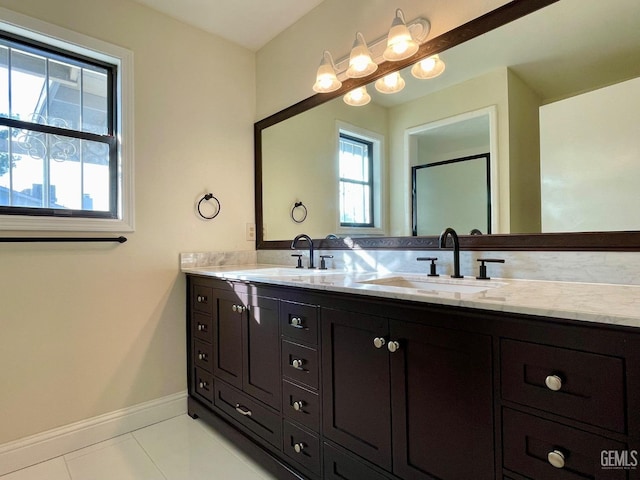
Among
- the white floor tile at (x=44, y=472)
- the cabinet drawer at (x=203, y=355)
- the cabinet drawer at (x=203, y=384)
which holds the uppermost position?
the cabinet drawer at (x=203, y=355)

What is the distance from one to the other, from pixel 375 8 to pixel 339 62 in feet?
1.06

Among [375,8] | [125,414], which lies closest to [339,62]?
[375,8]

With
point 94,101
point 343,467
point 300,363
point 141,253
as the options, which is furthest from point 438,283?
point 94,101

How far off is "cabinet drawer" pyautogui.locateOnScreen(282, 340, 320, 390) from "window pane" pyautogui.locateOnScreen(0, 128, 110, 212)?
144cm

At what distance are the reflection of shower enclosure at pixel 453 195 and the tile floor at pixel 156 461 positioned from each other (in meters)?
1.43

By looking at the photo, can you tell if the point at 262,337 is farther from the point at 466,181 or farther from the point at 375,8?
the point at 375,8

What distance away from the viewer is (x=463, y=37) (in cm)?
154

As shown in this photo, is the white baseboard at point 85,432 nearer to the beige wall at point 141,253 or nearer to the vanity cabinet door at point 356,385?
the beige wall at point 141,253

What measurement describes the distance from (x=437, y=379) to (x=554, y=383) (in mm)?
308

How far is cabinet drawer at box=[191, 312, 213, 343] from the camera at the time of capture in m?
2.12

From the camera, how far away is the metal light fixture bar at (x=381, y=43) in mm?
1662

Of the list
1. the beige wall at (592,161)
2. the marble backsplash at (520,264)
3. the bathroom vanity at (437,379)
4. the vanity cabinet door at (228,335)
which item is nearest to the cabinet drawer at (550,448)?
the bathroom vanity at (437,379)

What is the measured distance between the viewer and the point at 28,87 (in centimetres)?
189

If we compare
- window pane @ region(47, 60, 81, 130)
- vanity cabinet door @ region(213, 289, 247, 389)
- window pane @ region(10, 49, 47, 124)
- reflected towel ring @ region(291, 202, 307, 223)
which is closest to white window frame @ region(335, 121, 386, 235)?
reflected towel ring @ region(291, 202, 307, 223)
